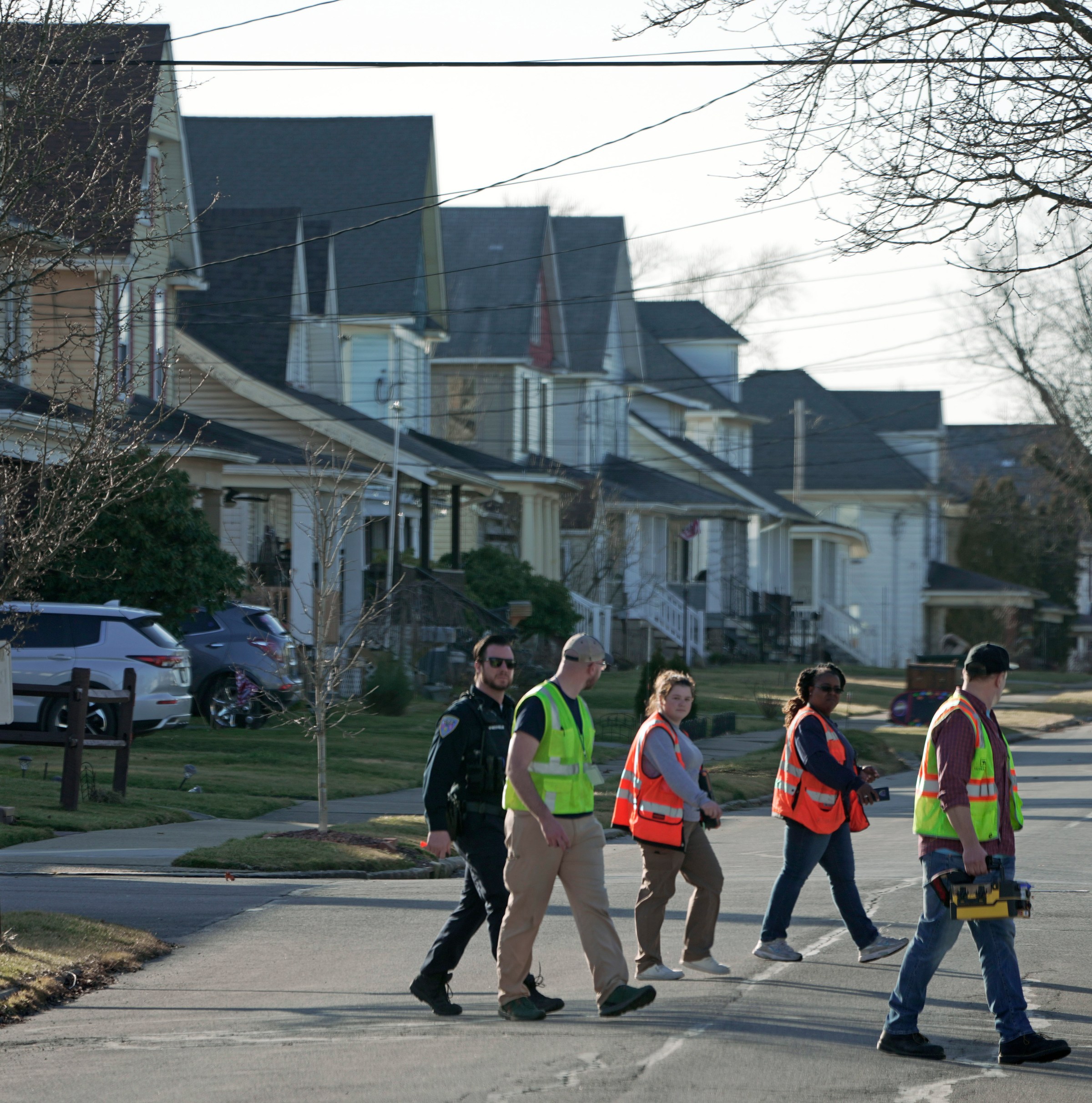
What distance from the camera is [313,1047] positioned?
7.84 metres

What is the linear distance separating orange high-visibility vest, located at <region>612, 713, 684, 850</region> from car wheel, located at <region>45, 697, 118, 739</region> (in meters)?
12.4

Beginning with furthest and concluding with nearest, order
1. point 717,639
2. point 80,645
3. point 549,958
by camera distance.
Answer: point 717,639, point 80,645, point 549,958

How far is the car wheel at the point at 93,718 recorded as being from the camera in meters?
20.9

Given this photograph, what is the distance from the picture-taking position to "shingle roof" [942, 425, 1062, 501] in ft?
221

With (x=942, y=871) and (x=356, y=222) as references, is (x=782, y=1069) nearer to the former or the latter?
(x=942, y=871)

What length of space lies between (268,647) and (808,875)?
52.2 feet

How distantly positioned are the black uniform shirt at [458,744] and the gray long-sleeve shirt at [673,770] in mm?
1189

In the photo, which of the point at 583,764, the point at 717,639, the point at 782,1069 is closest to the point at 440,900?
the point at 583,764

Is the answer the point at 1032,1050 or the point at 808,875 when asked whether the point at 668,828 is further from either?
the point at 1032,1050

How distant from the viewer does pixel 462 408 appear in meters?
44.8

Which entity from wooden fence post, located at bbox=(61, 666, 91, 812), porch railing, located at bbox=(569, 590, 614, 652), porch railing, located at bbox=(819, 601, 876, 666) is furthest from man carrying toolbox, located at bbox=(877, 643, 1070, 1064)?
porch railing, located at bbox=(819, 601, 876, 666)

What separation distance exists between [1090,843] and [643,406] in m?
38.7

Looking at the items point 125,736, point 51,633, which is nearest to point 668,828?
point 125,736

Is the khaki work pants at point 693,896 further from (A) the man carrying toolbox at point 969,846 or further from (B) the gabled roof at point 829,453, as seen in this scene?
(B) the gabled roof at point 829,453
